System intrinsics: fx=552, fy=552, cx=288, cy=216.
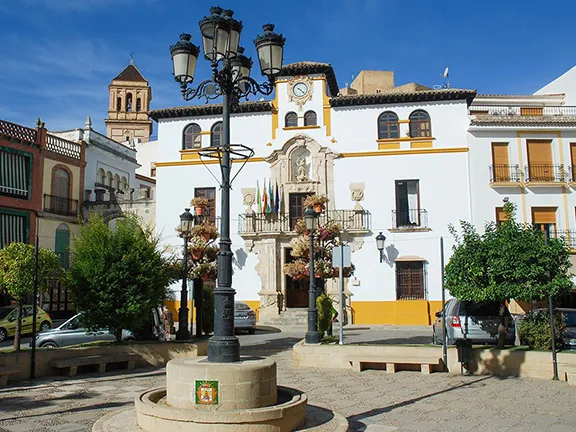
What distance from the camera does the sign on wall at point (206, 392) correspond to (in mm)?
6215

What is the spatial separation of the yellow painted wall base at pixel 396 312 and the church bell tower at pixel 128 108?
42.6m

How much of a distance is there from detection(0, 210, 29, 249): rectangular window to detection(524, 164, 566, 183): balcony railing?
23.1 metres

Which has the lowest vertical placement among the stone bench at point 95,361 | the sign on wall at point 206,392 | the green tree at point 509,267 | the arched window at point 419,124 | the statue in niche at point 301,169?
the stone bench at point 95,361

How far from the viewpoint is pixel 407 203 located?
25.1 meters

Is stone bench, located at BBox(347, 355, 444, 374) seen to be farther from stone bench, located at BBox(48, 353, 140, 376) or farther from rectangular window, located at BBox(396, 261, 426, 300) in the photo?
rectangular window, located at BBox(396, 261, 426, 300)

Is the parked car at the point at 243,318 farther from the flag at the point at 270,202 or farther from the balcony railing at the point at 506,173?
the balcony railing at the point at 506,173

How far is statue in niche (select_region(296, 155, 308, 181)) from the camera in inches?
1019

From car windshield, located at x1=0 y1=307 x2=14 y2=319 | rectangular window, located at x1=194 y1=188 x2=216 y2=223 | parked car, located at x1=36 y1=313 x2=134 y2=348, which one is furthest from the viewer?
rectangular window, located at x1=194 y1=188 x2=216 y2=223

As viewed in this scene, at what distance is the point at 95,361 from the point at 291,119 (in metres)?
17.3

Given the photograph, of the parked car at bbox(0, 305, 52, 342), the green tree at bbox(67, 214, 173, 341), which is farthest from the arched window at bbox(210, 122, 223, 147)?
the green tree at bbox(67, 214, 173, 341)

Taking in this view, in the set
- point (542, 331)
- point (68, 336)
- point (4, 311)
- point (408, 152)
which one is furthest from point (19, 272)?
point (408, 152)

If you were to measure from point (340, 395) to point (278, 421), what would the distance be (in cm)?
310

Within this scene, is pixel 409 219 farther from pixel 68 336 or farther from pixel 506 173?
pixel 68 336

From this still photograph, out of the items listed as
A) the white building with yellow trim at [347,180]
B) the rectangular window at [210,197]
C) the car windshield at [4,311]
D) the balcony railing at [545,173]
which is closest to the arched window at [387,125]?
the white building with yellow trim at [347,180]
